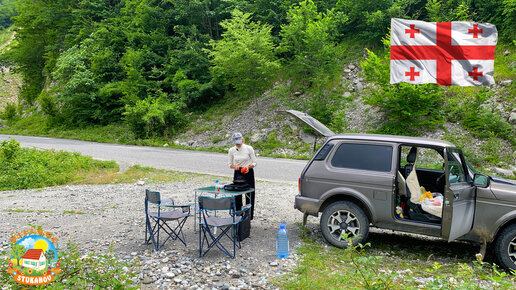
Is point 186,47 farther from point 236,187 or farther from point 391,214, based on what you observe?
point 391,214

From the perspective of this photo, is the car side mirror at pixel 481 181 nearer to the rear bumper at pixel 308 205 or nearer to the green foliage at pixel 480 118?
the rear bumper at pixel 308 205

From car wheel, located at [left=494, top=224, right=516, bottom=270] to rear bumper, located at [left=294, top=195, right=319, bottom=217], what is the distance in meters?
2.81

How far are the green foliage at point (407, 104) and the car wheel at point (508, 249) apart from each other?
10.8 m

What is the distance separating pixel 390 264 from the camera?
5.52 metres

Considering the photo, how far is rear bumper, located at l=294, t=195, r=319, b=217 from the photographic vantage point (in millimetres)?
6294

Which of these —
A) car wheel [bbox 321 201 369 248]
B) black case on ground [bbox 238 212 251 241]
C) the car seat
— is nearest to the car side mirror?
the car seat

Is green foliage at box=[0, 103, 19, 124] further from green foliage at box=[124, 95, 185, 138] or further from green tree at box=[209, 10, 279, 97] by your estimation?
green tree at box=[209, 10, 279, 97]

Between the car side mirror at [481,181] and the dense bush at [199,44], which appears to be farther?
the dense bush at [199,44]

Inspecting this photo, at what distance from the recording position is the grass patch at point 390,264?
4.56 meters

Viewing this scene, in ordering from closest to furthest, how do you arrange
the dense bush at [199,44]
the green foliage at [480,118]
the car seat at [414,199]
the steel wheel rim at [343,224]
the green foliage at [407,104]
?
the car seat at [414,199]
the steel wheel rim at [343,224]
the green foliage at [480,118]
the green foliage at [407,104]
the dense bush at [199,44]

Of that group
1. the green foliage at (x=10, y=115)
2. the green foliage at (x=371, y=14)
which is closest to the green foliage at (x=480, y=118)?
the green foliage at (x=371, y=14)

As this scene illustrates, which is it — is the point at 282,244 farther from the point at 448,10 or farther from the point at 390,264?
the point at 448,10

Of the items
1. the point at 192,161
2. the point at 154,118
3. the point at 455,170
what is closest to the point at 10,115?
the point at 154,118

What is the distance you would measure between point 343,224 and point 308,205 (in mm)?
700
